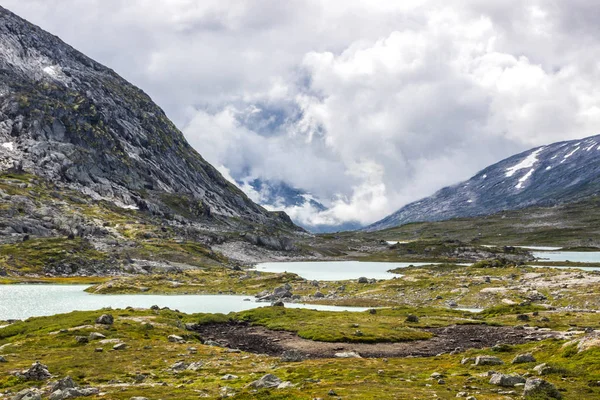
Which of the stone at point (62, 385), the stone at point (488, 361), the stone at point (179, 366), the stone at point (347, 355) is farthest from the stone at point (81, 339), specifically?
the stone at point (488, 361)

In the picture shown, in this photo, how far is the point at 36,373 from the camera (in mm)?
36156

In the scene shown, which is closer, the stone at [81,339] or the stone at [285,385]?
the stone at [285,385]

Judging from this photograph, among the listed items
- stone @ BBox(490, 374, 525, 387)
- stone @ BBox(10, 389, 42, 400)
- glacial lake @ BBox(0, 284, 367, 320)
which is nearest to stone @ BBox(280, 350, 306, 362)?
stone @ BBox(490, 374, 525, 387)

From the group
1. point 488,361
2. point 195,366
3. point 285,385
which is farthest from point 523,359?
point 195,366

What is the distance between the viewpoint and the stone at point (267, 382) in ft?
105

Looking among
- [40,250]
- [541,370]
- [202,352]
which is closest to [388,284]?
[202,352]

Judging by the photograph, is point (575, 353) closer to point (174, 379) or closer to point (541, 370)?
point (541, 370)

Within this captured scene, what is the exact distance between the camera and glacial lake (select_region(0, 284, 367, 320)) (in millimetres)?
95331

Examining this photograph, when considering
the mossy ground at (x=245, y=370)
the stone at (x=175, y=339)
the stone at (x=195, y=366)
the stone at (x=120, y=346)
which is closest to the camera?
the mossy ground at (x=245, y=370)

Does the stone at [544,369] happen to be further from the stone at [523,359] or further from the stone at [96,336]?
the stone at [96,336]

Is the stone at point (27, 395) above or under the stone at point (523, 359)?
above

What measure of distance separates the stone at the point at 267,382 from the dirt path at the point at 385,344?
18.8 metres

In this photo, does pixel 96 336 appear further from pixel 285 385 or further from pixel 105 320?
pixel 285 385

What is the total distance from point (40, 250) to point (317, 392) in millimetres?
180235
